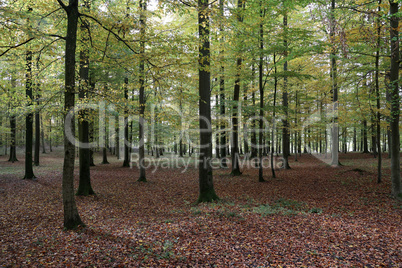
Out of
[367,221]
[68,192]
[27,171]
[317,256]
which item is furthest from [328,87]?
[27,171]

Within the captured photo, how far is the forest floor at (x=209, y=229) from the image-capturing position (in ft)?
14.1

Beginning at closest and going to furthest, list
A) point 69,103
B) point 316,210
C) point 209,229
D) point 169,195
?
point 69,103 → point 209,229 → point 316,210 → point 169,195

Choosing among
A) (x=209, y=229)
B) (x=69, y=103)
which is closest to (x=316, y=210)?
(x=209, y=229)

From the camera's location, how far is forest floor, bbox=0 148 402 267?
4.30 metres

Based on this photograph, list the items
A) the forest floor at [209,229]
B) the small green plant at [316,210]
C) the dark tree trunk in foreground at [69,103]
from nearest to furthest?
1. the forest floor at [209,229]
2. the dark tree trunk in foreground at [69,103]
3. the small green plant at [316,210]

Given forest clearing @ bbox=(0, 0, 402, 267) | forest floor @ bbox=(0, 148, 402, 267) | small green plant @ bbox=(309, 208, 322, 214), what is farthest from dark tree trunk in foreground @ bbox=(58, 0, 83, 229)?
small green plant @ bbox=(309, 208, 322, 214)

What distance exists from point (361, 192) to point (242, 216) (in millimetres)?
6643

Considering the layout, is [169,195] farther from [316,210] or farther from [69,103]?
[69,103]

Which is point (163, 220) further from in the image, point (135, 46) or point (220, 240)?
point (135, 46)

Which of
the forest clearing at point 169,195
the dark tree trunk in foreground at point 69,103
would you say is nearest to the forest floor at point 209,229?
the forest clearing at point 169,195

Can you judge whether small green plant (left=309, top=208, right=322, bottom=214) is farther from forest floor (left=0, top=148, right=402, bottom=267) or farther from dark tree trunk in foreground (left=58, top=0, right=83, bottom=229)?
dark tree trunk in foreground (left=58, top=0, right=83, bottom=229)

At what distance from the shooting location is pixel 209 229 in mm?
5742

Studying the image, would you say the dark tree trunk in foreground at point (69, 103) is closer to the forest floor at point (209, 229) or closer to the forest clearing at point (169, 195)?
the forest clearing at point (169, 195)

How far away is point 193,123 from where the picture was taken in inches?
899
